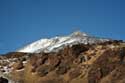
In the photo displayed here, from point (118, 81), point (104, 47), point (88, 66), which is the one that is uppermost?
point (104, 47)

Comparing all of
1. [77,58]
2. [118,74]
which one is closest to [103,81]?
[118,74]

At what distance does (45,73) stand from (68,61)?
246 inches

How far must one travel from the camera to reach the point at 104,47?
11862 centimetres

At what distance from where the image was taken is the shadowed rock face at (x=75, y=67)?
99.4 m

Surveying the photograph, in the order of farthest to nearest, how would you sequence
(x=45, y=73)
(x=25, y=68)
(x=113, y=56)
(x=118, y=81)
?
(x=25, y=68) < (x=45, y=73) < (x=113, y=56) < (x=118, y=81)

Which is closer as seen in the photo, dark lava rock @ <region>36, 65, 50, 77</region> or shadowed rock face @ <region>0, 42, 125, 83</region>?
shadowed rock face @ <region>0, 42, 125, 83</region>

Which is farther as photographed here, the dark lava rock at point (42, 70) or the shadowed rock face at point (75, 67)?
the dark lava rock at point (42, 70)

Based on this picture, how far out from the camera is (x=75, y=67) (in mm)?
110188

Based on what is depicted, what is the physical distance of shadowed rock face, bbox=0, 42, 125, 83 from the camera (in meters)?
99.4

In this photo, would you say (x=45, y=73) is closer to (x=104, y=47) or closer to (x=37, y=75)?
(x=37, y=75)

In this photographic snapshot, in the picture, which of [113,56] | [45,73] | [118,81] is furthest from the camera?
[45,73]

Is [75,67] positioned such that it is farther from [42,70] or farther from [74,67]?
[42,70]

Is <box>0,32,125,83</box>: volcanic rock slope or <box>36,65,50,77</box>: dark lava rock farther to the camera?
<box>36,65,50,77</box>: dark lava rock

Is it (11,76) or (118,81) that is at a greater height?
(11,76)
